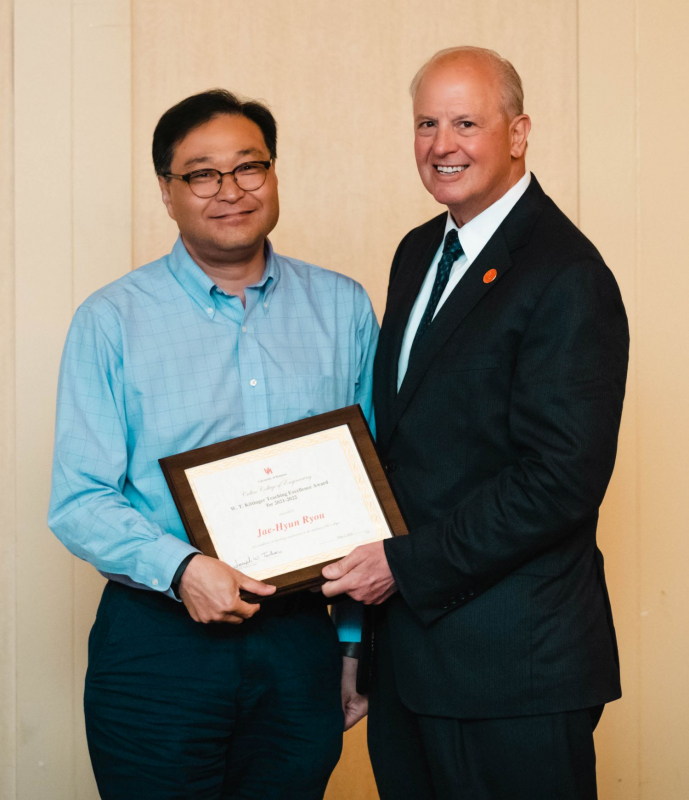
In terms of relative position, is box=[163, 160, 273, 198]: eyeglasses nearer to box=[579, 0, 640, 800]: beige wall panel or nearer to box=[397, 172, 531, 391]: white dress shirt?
box=[397, 172, 531, 391]: white dress shirt

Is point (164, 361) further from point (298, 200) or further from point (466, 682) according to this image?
point (298, 200)

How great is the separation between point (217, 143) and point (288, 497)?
81 centimetres

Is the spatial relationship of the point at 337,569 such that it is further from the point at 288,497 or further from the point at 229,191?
the point at 229,191

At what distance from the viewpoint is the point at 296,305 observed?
2.15 m

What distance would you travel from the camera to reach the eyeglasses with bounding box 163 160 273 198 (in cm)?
203

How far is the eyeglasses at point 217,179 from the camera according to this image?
2.03 m

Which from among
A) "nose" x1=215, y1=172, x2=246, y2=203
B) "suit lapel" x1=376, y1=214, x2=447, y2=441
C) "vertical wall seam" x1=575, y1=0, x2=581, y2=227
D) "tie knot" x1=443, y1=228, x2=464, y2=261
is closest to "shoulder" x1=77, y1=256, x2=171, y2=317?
"nose" x1=215, y1=172, x2=246, y2=203

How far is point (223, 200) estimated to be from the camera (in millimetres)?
2014

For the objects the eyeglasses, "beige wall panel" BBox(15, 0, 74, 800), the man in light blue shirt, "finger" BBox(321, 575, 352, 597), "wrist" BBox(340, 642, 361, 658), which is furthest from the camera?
"beige wall panel" BBox(15, 0, 74, 800)

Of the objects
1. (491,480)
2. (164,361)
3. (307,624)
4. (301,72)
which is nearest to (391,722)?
(307,624)

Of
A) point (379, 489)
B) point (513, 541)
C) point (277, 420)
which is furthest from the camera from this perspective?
point (277, 420)

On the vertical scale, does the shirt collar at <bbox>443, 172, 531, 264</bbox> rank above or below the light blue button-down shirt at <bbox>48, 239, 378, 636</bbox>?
above

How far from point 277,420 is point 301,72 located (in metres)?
1.49

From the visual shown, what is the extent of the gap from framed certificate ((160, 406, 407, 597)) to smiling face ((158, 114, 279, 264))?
1.48 feet
